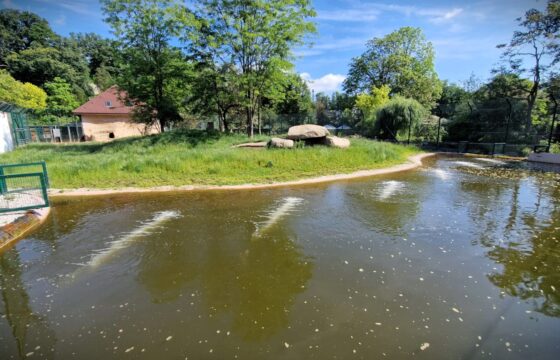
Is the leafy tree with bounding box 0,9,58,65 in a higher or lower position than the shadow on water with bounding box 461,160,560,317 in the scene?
higher

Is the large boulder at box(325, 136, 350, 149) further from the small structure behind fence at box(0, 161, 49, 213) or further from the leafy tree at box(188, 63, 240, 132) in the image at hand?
the small structure behind fence at box(0, 161, 49, 213)

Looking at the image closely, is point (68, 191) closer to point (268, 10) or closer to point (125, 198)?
point (125, 198)

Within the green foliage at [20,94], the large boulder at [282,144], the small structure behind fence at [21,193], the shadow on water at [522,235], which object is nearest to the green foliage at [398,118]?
the large boulder at [282,144]

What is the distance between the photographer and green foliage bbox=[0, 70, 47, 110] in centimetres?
3137

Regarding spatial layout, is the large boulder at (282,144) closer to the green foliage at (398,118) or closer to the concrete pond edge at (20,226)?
the concrete pond edge at (20,226)

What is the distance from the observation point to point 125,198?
367 inches

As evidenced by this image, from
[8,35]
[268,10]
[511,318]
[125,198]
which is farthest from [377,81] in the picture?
[8,35]

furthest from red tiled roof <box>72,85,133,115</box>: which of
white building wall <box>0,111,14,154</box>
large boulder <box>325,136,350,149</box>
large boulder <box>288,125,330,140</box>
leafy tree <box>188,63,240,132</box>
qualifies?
large boulder <box>325,136,350,149</box>

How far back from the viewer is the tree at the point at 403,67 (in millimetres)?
33812

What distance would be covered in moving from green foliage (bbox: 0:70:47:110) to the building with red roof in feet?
16.8

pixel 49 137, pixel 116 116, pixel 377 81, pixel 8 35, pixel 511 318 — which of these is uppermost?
pixel 8 35

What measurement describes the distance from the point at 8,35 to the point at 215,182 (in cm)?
5877

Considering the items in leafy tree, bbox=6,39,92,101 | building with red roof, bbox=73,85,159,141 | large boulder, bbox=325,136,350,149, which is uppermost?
leafy tree, bbox=6,39,92,101

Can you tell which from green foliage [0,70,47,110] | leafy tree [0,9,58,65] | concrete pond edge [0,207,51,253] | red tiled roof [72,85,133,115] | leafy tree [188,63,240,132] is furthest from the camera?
leafy tree [0,9,58,65]
